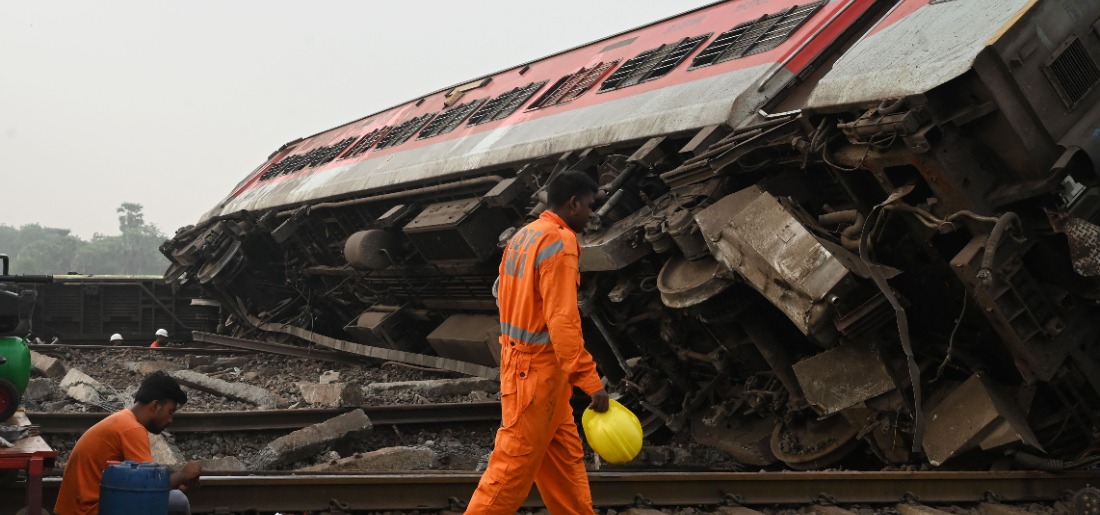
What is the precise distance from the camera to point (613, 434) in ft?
13.1

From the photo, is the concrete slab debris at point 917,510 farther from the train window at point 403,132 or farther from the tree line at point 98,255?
the tree line at point 98,255

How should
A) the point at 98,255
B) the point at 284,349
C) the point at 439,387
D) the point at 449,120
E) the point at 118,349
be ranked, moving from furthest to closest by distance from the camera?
1. the point at 98,255
2. the point at 284,349
3. the point at 118,349
4. the point at 449,120
5. the point at 439,387

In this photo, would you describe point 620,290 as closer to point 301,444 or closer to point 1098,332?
point 301,444

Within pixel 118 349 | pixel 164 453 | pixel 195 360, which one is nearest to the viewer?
pixel 164 453

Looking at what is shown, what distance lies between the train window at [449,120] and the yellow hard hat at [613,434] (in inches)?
360

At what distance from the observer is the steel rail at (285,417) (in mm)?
7848

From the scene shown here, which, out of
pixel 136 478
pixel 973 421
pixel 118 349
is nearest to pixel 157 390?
pixel 136 478

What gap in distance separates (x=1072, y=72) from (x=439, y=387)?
20.9ft

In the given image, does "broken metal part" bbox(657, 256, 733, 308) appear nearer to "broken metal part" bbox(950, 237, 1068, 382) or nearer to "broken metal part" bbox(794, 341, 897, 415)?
"broken metal part" bbox(794, 341, 897, 415)

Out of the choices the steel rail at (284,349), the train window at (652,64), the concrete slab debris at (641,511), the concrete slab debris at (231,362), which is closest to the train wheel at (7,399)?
the concrete slab debris at (641,511)

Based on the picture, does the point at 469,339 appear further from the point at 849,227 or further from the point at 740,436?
the point at 849,227

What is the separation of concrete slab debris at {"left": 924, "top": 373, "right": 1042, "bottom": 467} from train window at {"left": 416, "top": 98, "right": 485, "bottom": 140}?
27.2 ft

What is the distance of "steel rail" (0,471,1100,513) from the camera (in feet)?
14.8

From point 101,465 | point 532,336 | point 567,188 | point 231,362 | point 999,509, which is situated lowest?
point 999,509
